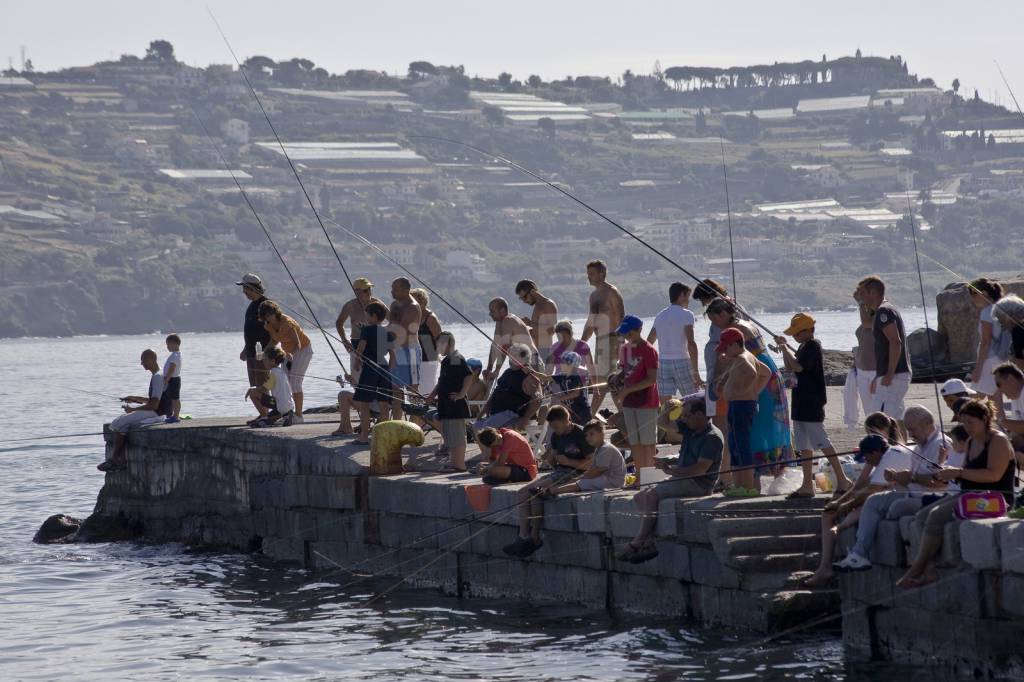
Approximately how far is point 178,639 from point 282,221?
15233 centimetres

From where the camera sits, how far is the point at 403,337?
1435 centimetres

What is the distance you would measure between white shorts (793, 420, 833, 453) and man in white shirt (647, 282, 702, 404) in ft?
7.90

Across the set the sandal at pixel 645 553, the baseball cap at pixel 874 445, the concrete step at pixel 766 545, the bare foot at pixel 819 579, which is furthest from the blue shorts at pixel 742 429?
the baseball cap at pixel 874 445

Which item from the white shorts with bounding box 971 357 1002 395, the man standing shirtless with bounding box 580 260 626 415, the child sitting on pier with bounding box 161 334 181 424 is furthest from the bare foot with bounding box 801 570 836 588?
the child sitting on pier with bounding box 161 334 181 424

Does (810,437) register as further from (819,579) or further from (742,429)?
(819,579)

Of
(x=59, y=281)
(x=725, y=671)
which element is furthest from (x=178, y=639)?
(x=59, y=281)

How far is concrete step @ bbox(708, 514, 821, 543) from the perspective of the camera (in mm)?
9961

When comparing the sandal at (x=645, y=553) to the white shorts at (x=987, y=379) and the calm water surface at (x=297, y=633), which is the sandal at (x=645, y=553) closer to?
the calm water surface at (x=297, y=633)

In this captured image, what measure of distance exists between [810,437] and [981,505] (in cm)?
215

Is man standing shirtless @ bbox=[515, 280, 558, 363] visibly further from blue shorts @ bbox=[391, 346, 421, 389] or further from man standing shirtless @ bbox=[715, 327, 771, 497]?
man standing shirtless @ bbox=[715, 327, 771, 497]

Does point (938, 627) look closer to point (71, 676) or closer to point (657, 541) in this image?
point (657, 541)

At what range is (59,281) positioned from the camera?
14312 cm

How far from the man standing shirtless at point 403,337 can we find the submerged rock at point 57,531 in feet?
19.5

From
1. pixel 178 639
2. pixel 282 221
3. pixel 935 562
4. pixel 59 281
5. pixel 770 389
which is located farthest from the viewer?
pixel 282 221
